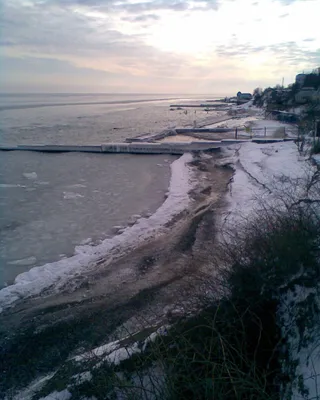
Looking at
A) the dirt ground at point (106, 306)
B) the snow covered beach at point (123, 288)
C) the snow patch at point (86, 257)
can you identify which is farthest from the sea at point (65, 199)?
the dirt ground at point (106, 306)

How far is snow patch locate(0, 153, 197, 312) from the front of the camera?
701 centimetres

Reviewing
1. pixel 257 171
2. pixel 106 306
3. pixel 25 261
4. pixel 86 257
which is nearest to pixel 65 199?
pixel 25 261

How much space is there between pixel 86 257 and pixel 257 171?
1024 cm

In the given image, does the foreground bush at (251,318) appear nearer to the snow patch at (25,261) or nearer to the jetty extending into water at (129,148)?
the snow patch at (25,261)

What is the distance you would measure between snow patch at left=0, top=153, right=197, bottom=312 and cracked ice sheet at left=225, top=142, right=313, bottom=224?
6.25ft

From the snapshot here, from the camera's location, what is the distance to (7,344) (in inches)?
219

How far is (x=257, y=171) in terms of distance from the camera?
16.1 meters

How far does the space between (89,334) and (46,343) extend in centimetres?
66

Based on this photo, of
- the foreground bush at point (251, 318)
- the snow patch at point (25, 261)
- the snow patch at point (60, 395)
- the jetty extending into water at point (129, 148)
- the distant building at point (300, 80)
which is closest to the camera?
the foreground bush at point (251, 318)

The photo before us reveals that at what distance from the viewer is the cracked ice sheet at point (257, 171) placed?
35.7ft

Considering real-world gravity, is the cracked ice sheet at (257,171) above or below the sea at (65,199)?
above

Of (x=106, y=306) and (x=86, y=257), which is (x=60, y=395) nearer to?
(x=106, y=306)

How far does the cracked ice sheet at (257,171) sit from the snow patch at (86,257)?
191cm

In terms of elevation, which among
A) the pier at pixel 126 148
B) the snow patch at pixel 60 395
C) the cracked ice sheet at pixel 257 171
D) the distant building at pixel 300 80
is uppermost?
the distant building at pixel 300 80
